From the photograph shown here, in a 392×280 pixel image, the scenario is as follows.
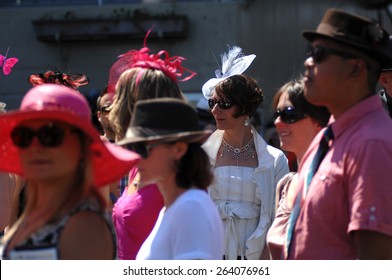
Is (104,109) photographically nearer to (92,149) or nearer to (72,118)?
(92,149)

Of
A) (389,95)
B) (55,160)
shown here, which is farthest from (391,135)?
(389,95)

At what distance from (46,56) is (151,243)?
1323 cm

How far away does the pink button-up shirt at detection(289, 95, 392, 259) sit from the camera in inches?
118

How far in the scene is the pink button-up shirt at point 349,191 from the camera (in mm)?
2994

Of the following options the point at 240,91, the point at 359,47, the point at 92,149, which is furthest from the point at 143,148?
the point at 240,91

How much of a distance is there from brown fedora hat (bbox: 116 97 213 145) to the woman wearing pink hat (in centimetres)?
24

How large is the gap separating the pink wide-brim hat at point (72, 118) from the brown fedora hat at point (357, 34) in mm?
914

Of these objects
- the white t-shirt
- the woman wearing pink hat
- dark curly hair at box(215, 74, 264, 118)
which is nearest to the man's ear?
the white t-shirt

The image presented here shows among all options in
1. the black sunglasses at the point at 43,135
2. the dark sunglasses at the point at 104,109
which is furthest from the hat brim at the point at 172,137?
the dark sunglasses at the point at 104,109

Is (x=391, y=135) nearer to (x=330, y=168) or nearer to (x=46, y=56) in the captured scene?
(x=330, y=168)

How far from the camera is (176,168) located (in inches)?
124

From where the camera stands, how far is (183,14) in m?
15.5

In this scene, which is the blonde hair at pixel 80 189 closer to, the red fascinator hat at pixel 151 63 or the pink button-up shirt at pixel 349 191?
the pink button-up shirt at pixel 349 191

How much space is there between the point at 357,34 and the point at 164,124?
83 centimetres
